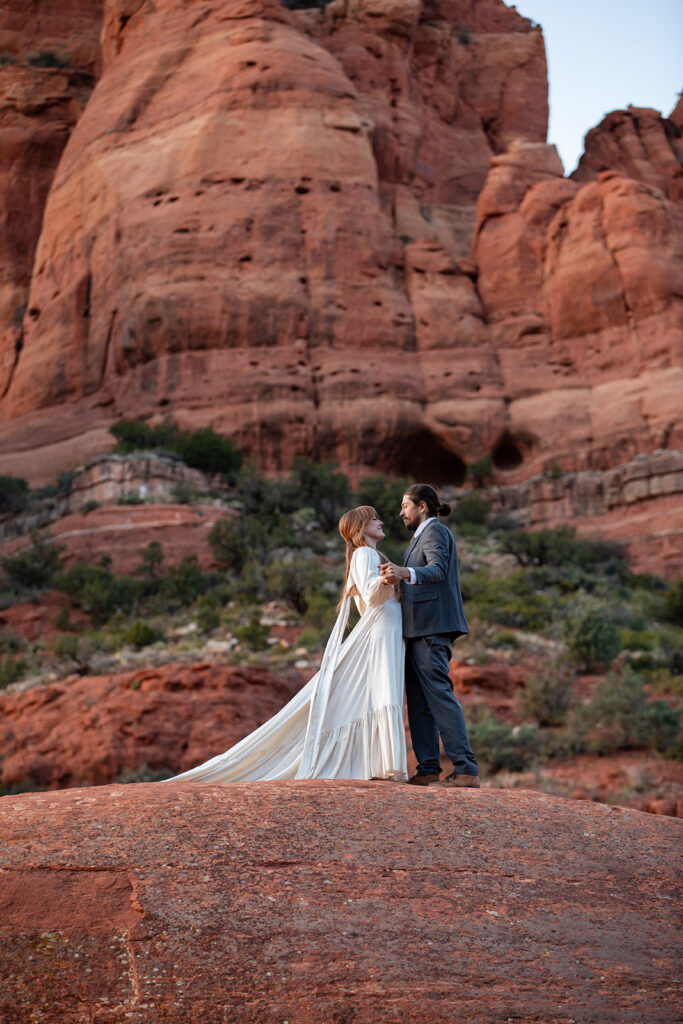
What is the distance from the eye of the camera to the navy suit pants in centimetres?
520

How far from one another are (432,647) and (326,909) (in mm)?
1947

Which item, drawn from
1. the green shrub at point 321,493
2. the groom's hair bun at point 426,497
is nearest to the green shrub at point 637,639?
the green shrub at point 321,493

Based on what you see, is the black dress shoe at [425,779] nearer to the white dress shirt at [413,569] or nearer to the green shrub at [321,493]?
the white dress shirt at [413,569]

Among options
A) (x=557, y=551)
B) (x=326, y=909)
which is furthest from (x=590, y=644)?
(x=326, y=909)

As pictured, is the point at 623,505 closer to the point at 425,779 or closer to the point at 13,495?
the point at 13,495

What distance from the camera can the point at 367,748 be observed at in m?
5.18

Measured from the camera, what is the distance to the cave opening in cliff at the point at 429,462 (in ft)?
110

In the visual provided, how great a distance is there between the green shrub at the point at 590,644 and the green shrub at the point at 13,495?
20.0 m

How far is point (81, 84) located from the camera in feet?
152

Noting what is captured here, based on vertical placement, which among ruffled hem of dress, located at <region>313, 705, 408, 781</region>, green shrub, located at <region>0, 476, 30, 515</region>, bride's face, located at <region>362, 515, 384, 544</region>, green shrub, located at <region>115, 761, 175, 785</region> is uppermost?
green shrub, located at <region>0, 476, 30, 515</region>

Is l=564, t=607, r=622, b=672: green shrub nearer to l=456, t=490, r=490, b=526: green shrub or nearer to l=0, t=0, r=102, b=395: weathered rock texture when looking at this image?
l=456, t=490, r=490, b=526: green shrub

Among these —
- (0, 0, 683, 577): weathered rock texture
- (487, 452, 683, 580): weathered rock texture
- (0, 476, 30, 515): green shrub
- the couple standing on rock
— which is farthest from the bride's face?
(0, 476, 30, 515): green shrub

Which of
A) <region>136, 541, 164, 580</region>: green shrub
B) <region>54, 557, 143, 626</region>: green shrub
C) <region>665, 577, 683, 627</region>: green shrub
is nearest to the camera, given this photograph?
<region>665, 577, 683, 627</region>: green shrub

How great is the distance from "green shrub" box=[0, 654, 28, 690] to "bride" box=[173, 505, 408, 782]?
11.7m
